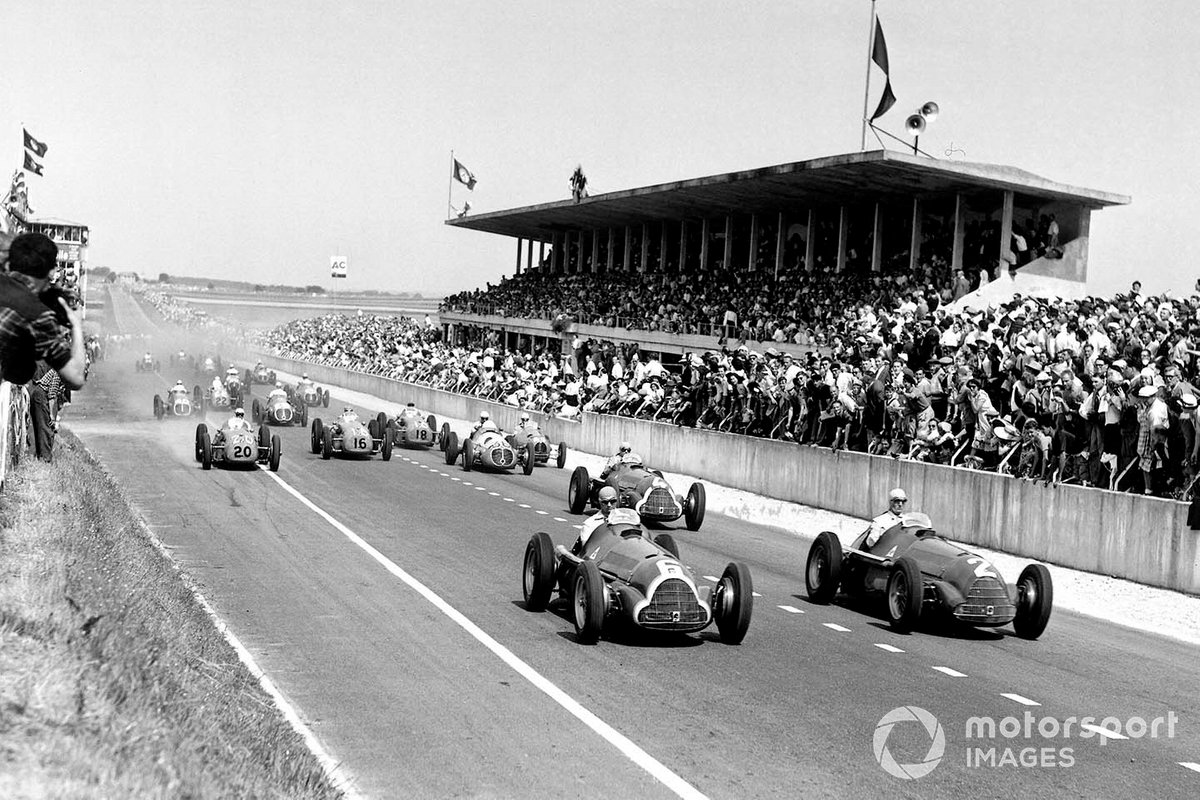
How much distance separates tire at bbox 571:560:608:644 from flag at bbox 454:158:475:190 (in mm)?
62022

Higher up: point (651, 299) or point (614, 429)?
point (651, 299)

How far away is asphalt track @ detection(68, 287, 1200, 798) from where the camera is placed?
7.94 m

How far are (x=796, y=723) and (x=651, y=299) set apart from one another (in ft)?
131

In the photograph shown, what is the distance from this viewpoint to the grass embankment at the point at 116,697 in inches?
203

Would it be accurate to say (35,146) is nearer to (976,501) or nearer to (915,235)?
(915,235)

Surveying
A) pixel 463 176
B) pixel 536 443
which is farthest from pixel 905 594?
pixel 463 176

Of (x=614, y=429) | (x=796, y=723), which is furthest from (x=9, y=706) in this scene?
(x=614, y=429)

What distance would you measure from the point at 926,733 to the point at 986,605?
12.2 ft

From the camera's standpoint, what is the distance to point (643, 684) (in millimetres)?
10125

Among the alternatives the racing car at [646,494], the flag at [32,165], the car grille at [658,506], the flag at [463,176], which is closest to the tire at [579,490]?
the racing car at [646,494]

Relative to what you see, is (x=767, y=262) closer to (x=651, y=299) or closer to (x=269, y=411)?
(x=651, y=299)

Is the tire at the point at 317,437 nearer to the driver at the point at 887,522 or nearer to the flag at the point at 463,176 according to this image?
the driver at the point at 887,522

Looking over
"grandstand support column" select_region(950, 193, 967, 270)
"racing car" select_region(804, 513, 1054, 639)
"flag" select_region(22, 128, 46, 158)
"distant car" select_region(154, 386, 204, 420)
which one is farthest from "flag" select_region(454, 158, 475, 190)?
"racing car" select_region(804, 513, 1054, 639)

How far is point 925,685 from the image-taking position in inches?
410
